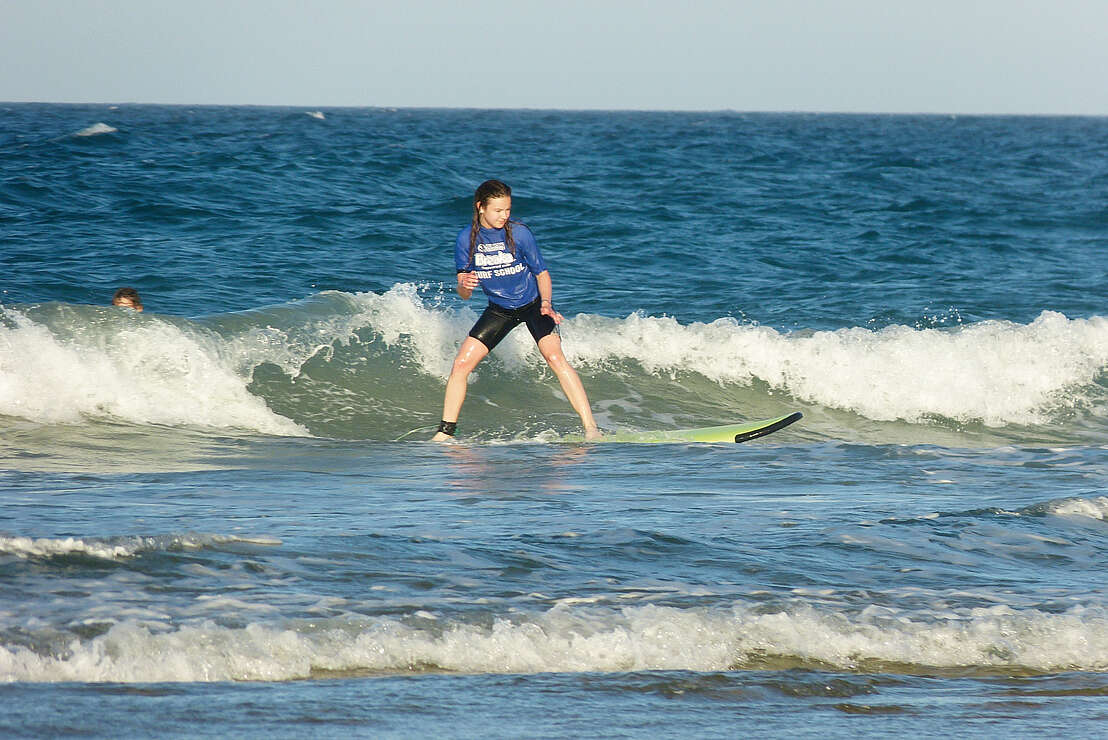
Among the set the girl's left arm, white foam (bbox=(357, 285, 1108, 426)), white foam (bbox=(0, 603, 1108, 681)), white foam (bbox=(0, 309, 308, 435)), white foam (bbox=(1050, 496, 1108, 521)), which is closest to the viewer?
white foam (bbox=(0, 603, 1108, 681))

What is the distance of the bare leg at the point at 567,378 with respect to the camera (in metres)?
7.88

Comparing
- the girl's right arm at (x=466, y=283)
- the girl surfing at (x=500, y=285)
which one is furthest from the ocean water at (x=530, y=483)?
the girl's right arm at (x=466, y=283)

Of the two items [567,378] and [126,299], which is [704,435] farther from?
[126,299]

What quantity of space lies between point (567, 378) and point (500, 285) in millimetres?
804

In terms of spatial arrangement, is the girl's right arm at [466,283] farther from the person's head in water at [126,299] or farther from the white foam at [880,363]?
the person's head in water at [126,299]

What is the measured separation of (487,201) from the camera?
7312 mm

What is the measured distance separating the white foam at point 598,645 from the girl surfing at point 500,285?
361 centimetres

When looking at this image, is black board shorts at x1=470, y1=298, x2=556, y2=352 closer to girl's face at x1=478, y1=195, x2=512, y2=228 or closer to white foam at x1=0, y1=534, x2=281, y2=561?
girl's face at x1=478, y1=195, x2=512, y2=228

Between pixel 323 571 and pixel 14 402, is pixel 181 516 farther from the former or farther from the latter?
pixel 14 402

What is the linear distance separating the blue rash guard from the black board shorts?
0.05 m

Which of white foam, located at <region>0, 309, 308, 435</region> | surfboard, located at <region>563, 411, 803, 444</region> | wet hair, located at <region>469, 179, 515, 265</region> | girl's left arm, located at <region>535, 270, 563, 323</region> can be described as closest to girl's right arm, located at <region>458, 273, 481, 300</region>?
wet hair, located at <region>469, 179, 515, 265</region>

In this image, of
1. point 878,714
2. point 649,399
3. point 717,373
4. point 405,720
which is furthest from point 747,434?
point 405,720

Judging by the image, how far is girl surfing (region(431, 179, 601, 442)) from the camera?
7.41 m

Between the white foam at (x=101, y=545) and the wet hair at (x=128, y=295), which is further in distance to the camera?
the wet hair at (x=128, y=295)
